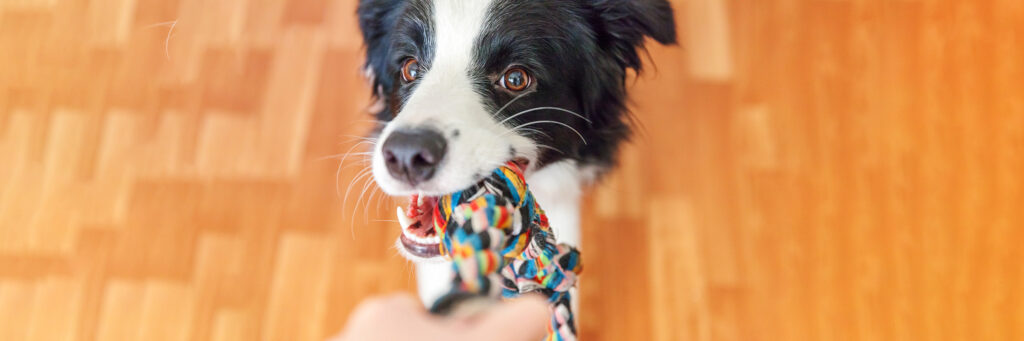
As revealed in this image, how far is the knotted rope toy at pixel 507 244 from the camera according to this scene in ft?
2.86

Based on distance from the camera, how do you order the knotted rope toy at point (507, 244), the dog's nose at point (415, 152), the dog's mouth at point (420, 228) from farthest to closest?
1. the dog's mouth at point (420, 228)
2. the dog's nose at point (415, 152)
3. the knotted rope toy at point (507, 244)

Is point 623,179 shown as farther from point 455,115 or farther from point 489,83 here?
point 455,115

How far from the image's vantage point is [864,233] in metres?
1.84

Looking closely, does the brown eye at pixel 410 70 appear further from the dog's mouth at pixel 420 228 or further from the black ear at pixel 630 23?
the black ear at pixel 630 23

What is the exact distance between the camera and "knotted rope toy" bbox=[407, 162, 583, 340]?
0.87 meters

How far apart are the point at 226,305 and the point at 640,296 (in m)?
1.11

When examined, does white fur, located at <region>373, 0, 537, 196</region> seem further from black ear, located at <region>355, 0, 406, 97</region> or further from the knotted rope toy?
black ear, located at <region>355, 0, 406, 97</region>

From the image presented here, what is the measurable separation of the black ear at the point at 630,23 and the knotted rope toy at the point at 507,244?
0.38 meters

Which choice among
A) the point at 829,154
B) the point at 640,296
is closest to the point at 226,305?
the point at 640,296

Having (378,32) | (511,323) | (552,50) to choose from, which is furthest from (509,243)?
(378,32)

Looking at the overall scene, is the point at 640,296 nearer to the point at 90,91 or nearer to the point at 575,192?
the point at 575,192

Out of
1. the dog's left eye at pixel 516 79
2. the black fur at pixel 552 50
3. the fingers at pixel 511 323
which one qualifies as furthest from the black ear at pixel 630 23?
the fingers at pixel 511 323

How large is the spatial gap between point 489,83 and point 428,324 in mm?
674

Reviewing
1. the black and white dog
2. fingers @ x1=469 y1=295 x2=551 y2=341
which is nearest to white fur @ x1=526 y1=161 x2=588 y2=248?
the black and white dog
